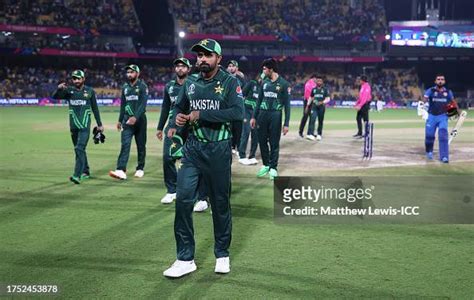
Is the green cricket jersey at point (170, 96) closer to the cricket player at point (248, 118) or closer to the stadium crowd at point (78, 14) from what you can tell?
the cricket player at point (248, 118)

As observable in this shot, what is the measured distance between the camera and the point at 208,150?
4801mm

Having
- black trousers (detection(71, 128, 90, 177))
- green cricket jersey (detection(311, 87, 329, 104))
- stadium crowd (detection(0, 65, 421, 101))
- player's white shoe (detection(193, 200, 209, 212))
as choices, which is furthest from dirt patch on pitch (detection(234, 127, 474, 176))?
stadium crowd (detection(0, 65, 421, 101))

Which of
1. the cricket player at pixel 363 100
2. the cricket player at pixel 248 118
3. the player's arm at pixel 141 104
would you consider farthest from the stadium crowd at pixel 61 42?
the player's arm at pixel 141 104

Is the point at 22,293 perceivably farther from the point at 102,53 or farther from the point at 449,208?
the point at 102,53

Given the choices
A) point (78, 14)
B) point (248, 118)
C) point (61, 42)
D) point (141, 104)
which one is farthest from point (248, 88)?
point (78, 14)

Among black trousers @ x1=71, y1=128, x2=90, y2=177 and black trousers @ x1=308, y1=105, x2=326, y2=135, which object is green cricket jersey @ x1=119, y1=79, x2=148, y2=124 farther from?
black trousers @ x1=308, y1=105, x2=326, y2=135

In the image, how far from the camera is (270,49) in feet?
173

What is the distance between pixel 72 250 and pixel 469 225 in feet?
18.1

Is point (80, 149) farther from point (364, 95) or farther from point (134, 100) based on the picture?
point (364, 95)

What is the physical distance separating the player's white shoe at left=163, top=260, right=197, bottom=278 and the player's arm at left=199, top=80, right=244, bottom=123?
1516mm

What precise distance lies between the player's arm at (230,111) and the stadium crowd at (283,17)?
4865 cm

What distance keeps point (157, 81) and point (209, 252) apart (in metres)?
46.5

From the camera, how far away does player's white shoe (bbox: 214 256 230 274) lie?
481cm

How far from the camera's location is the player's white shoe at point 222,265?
4.81m
